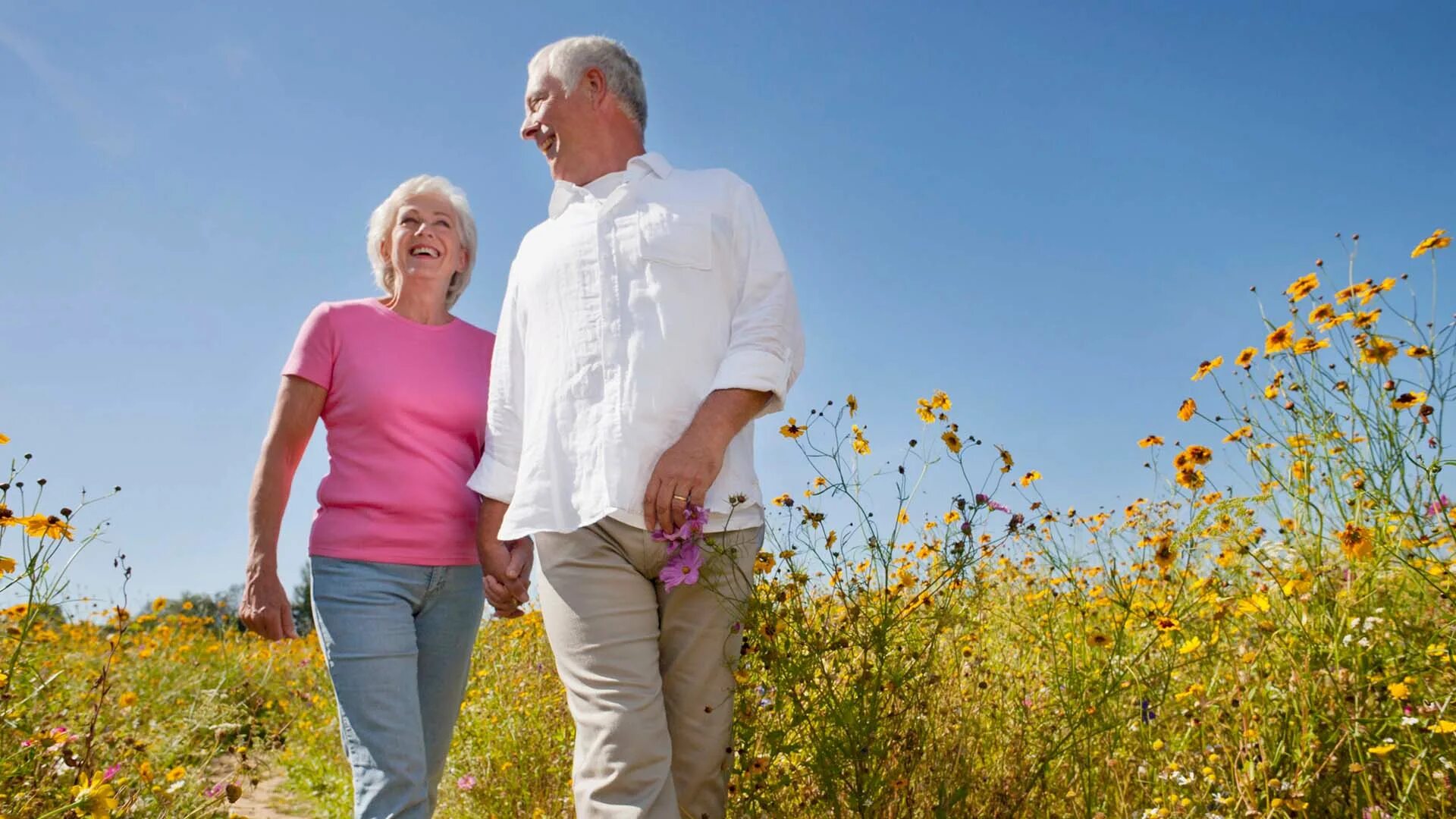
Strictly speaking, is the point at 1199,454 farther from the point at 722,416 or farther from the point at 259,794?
the point at 259,794

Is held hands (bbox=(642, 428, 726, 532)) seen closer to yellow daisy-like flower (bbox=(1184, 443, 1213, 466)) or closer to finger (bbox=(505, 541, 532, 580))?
finger (bbox=(505, 541, 532, 580))

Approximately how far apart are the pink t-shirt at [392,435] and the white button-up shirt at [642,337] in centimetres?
44

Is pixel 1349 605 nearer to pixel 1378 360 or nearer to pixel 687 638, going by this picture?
pixel 1378 360

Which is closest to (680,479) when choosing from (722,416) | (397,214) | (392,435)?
(722,416)

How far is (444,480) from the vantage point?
283 centimetres

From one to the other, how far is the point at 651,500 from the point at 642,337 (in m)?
0.38

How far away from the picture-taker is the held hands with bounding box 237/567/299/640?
2707mm

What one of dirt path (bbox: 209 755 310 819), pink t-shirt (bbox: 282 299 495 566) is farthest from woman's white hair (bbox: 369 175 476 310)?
dirt path (bbox: 209 755 310 819)

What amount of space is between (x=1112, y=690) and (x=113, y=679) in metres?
6.12

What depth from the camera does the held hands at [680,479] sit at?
217cm

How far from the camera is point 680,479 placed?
2.16 metres

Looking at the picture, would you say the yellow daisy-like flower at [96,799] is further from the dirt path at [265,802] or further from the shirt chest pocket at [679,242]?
the dirt path at [265,802]

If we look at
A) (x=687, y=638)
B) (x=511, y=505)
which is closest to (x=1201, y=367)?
(x=687, y=638)

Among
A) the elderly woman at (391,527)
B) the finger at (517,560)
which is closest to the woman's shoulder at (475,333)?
the elderly woman at (391,527)
